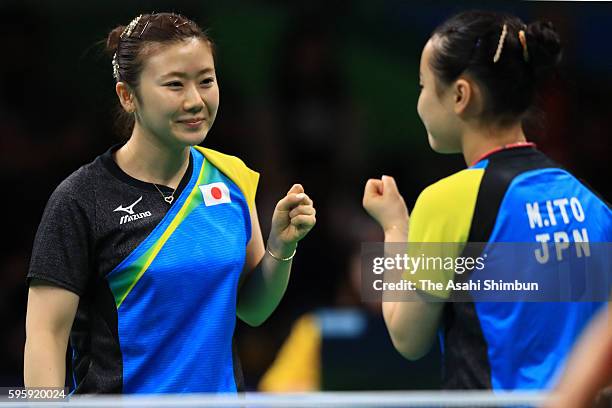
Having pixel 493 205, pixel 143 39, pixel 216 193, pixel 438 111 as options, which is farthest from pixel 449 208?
pixel 143 39

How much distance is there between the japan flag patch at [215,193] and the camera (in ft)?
9.45

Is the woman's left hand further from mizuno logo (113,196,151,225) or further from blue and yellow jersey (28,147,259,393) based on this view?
mizuno logo (113,196,151,225)

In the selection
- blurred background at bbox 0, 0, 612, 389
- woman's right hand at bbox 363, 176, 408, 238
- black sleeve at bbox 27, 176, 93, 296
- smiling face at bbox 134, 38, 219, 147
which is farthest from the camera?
blurred background at bbox 0, 0, 612, 389

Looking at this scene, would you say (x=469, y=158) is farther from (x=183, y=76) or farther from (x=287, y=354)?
(x=287, y=354)

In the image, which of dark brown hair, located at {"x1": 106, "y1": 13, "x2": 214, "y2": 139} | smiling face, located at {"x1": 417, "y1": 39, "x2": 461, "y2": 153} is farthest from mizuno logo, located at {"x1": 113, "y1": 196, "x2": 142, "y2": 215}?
smiling face, located at {"x1": 417, "y1": 39, "x2": 461, "y2": 153}

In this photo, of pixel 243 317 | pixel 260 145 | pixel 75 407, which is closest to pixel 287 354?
pixel 260 145

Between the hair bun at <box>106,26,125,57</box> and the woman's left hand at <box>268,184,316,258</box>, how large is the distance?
0.63m

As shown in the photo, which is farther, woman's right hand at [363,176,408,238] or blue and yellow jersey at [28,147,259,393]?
woman's right hand at [363,176,408,238]

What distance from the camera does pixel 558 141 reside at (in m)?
4.66

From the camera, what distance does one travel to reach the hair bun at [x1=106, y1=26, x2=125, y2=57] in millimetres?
2861

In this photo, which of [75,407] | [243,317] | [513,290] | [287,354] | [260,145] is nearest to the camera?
[75,407]

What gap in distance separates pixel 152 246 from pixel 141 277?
0.09 m

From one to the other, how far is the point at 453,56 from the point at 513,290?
0.66 m

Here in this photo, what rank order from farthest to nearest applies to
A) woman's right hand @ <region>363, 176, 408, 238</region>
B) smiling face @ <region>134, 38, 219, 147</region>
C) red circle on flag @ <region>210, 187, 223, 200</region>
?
woman's right hand @ <region>363, 176, 408, 238</region> → red circle on flag @ <region>210, 187, 223, 200</region> → smiling face @ <region>134, 38, 219, 147</region>
